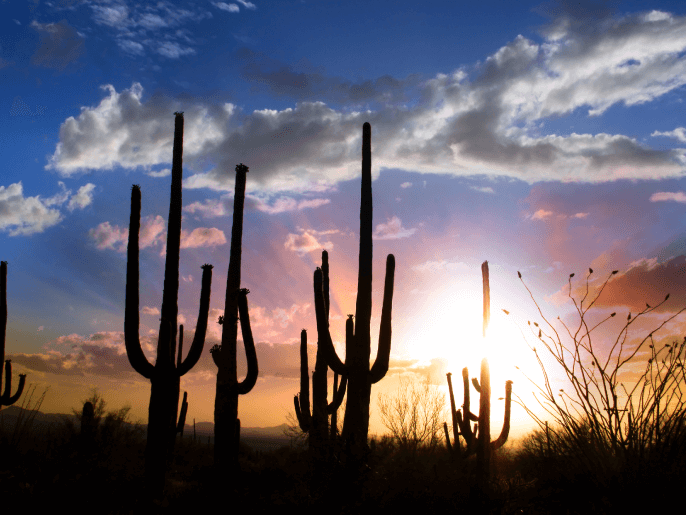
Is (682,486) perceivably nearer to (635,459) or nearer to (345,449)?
(635,459)

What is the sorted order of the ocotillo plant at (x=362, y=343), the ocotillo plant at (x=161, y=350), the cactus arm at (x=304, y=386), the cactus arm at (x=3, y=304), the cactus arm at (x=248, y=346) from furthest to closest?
1. the cactus arm at (x=3, y=304)
2. the cactus arm at (x=304, y=386)
3. the cactus arm at (x=248, y=346)
4. the ocotillo plant at (x=161, y=350)
5. the ocotillo plant at (x=362, y=343)

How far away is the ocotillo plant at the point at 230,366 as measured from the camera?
1378cm

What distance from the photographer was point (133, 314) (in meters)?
11.2

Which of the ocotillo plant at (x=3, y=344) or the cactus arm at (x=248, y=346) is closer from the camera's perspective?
the cactus arm at (x=248, y=346)

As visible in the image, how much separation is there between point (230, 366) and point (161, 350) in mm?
3091

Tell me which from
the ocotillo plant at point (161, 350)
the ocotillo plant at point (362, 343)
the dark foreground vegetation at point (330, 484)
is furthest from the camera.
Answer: the ocotillo plant at point (161, 350)

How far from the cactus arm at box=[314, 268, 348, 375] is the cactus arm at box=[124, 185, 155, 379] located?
430 centimetres

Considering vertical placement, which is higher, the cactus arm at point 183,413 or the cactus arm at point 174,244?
the cactus arm at point 174,244

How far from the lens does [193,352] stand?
1218 cm

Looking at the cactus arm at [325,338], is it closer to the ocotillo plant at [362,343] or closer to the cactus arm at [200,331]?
the ocotillo plant at [362,343]

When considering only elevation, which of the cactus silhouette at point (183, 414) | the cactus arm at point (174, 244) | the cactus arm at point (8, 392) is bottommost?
the cactus silhouette at point (183, 414)

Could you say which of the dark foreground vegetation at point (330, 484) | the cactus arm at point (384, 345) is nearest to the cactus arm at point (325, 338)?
the cactus arm at point (384, 345)

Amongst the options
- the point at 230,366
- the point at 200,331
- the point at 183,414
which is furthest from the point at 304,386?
the point at 183,414

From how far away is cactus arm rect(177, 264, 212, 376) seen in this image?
12047 mm
